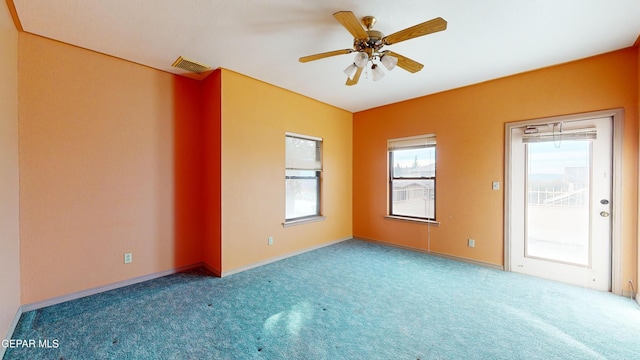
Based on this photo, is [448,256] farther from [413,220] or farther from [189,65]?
[189,65]

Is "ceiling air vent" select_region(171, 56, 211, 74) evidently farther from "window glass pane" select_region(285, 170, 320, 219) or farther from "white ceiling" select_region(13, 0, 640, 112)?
"window glass pane" select_region(285, 170, 320, 219)

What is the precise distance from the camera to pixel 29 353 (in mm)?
1853

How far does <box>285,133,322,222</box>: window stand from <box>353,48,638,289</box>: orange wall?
1.04 meters

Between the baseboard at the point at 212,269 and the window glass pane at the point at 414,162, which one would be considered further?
the window glass pane at the point at 414,162

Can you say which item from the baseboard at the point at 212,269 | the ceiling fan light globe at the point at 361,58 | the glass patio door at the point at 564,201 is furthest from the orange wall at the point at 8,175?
the glass patio door at the point at 564,201

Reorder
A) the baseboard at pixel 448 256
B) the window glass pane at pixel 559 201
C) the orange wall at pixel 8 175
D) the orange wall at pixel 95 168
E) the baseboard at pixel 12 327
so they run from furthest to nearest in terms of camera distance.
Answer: the baseboard at pixel 448 256 → the window glass pane at pixel 559 201 → the orange wall at pixel 95 168 → the orange wall at pixel 8 175 → the baseboard at pixel 12 327

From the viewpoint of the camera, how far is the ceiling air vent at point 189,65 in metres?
2.94

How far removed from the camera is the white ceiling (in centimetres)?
207

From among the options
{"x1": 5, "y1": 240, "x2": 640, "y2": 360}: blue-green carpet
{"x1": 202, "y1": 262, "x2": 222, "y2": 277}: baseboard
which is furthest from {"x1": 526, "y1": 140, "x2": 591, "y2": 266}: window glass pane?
{"x1": 202, "y1": 262, "x2": 222, "y2": 277}: baseboard

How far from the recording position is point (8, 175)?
6.89 feet

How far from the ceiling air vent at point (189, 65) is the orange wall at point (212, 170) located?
7.0 inches

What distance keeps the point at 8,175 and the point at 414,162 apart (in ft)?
16.5

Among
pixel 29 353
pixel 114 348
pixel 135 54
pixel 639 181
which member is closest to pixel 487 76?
pixel 639 181

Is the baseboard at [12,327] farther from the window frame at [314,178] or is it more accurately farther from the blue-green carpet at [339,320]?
the window frame at [314,178]
